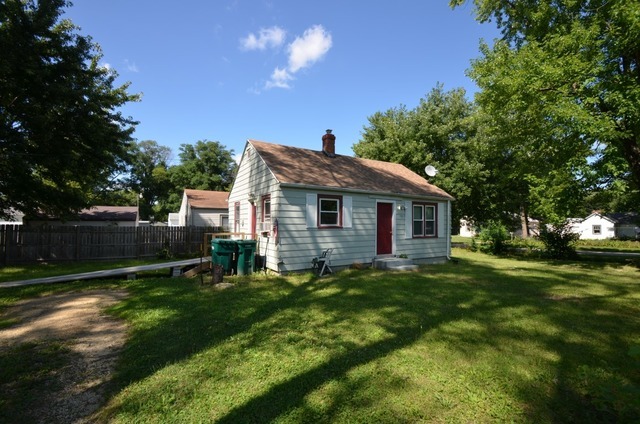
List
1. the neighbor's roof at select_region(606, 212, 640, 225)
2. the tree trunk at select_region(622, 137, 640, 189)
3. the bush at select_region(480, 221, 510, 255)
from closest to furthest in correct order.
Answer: the tree trunk at select_region(622, 137, 640, 189) < the bush at select_region(480, 221, 510, 255) < the neighbor's roof at select_region(606, 212, 640, 225)

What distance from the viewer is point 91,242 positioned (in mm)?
14125

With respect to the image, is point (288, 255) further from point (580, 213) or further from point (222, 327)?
point (580, 213)

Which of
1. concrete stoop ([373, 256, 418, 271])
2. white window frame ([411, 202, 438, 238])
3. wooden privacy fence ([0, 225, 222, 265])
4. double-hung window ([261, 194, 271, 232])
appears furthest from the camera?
white window frame ([411, 202, 438, 238])

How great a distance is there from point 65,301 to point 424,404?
794 cm

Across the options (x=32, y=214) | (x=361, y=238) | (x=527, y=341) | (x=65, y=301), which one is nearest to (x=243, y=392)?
(x=527, y=341)

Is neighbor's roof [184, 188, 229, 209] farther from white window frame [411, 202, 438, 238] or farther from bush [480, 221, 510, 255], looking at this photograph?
bush [480, 221, 510, 255]

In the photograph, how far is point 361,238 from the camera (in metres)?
11.7

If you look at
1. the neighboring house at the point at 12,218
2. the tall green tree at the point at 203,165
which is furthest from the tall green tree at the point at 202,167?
the neighboring house at the point at 12,218

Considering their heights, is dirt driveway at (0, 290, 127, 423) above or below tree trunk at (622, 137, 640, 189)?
below

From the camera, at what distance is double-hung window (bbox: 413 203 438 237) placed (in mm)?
13458

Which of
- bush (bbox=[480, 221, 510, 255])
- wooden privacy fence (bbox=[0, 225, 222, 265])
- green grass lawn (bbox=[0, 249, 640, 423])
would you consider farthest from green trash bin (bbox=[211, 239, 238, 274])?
bush (bbox=[480, 221, 510, 255])

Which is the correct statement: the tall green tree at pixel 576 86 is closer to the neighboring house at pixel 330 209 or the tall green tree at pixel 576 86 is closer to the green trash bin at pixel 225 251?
the neighboring house at pixel 330 209

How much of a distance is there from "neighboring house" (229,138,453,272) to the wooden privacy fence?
9.59 ft

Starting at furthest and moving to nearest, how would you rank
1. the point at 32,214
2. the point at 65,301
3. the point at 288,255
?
the point at 32,214, the point at 288,255, the point at 65,301
